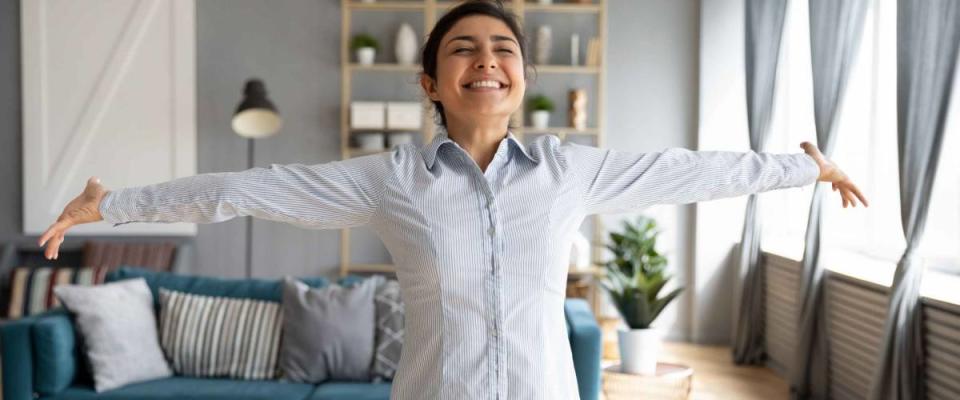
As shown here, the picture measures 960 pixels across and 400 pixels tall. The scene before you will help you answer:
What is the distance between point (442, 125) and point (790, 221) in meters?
5.09

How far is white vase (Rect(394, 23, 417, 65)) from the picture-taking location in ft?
22.0

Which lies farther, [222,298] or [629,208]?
[222,298]

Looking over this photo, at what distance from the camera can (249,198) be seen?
57.9 inches

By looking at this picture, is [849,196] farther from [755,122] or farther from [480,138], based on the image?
[755,122]

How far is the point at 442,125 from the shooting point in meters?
1.73

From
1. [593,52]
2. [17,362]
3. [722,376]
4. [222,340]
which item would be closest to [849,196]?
[222,340]

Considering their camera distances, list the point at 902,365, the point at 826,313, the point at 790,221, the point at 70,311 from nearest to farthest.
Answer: the point at 902,365
the point at 70,311
the point at 826,313
the point at 790,221

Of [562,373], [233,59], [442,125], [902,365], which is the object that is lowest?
[902,365]

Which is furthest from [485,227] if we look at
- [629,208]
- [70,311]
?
[70,311]

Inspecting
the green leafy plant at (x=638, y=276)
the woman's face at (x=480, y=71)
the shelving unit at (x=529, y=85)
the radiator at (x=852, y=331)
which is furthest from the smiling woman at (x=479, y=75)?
the shelving unit at (x=529, y=85)

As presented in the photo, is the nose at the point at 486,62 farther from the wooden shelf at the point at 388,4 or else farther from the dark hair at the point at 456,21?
the wooden shelf at the point at 388,4

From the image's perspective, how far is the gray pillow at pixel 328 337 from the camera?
3.95 meters

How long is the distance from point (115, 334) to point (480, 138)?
283cm

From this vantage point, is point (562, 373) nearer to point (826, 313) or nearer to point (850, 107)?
point (826, 313)
